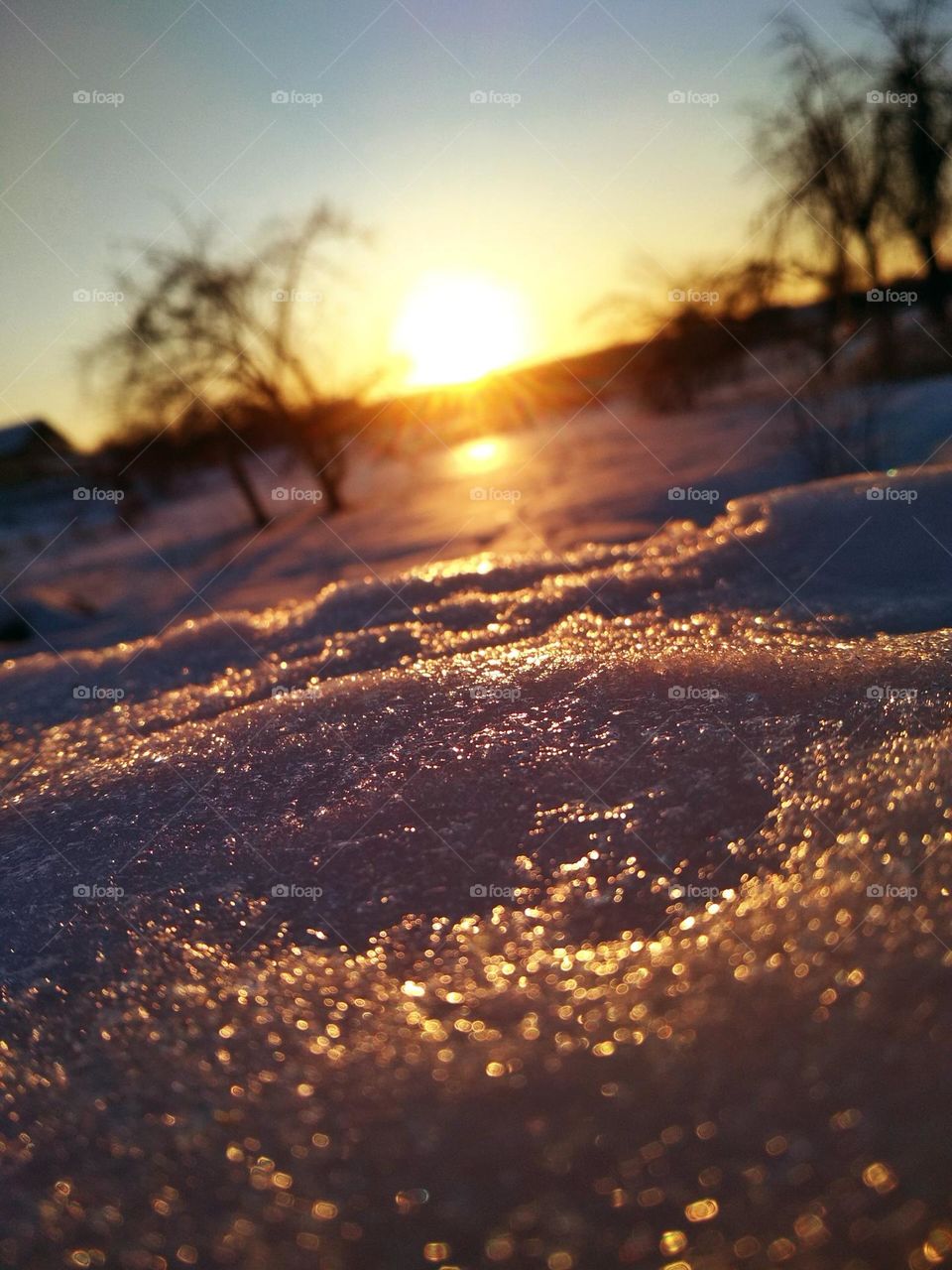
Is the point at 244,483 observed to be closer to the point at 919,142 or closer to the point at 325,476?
the point at 325,476

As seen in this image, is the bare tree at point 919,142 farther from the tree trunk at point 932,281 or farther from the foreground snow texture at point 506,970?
Result: the foreground snow texture at point 506,970

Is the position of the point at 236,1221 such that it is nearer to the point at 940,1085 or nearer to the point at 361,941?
the point at 361,941

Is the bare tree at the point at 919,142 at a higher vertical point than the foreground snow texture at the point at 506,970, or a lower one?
higher

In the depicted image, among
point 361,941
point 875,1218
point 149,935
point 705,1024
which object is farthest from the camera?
point 149,935

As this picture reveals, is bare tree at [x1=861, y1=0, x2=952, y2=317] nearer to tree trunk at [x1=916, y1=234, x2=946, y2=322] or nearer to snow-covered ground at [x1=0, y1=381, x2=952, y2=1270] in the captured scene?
tree trunk at [x1=916, y1=234, x2=946, y2=322]

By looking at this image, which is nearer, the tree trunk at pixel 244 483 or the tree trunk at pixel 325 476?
the tree trunk at pixel 325 476

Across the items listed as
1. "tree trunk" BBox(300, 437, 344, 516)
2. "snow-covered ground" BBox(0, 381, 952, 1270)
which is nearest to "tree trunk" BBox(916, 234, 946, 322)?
"tree trunk" BBox(300, 437, 344, 516)

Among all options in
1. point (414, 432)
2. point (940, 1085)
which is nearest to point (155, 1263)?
point (940, 1085)

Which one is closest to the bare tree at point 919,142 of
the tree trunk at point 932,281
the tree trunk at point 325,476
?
the tree trunk at point 932,281
